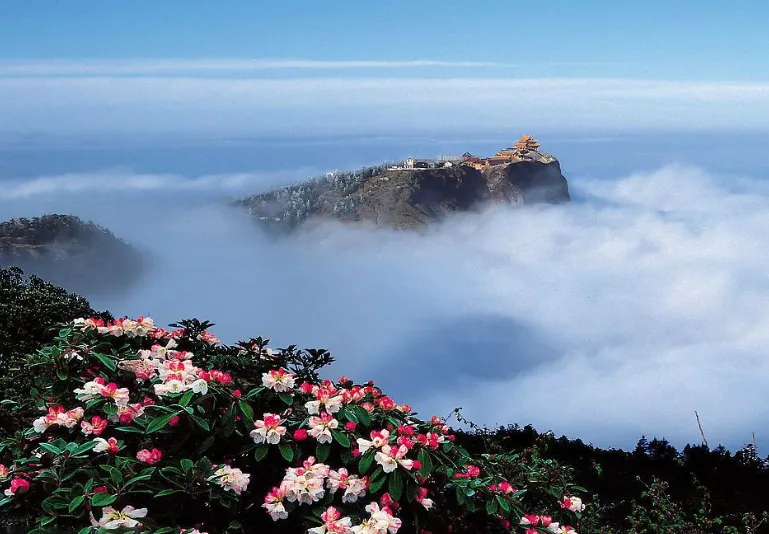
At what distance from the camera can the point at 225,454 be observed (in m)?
3.51

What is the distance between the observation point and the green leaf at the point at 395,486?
10.8ft

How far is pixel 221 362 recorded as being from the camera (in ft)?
13.3

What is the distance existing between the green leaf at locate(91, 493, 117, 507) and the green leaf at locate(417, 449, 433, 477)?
1131mm

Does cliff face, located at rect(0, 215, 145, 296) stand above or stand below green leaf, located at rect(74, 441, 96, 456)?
below

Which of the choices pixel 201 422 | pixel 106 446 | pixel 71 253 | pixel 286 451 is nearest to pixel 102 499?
pixel 106 446

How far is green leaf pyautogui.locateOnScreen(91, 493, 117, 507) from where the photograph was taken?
305 centimetres

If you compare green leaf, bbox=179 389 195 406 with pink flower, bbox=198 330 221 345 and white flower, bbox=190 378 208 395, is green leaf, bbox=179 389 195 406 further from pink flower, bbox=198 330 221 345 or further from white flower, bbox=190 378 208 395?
pink flower, bbox=198 330 221 345

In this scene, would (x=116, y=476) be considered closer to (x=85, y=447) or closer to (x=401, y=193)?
(x=85, y=447)

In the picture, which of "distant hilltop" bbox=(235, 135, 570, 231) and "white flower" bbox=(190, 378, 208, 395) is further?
"distant hilltop" bbox=(235, 135, 570, 231)

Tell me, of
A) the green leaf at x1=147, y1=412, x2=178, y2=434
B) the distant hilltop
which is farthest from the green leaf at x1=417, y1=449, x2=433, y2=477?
the distant hilltop

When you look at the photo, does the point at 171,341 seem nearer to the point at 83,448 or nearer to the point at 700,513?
the point at 83,448

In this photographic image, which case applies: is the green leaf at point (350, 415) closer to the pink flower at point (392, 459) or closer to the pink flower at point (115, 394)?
the pink flower at point (392, 459)

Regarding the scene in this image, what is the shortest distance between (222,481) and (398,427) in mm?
761

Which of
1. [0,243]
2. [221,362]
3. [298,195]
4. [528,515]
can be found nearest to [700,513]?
[528,515]
